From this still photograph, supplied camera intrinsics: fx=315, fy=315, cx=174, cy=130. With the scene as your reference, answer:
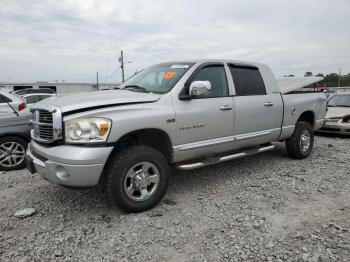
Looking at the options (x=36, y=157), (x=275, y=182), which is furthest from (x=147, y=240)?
(x=275, y=182)

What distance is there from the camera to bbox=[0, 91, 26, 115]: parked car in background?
20.6 feet

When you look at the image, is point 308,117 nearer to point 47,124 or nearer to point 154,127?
point 154,127

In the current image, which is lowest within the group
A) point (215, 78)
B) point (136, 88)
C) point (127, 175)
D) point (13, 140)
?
point (127, 175)

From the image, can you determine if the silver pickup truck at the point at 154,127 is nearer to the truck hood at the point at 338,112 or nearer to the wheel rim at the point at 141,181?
the wheel rim at the point at 141,181

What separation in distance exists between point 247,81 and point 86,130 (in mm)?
2885

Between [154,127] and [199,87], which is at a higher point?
[199,87]

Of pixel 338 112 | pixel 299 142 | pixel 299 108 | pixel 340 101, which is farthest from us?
pixel 340 101

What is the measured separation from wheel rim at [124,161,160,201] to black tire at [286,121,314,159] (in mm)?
3371

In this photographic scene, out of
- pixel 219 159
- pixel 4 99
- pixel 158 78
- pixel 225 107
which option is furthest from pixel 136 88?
pixel 4 99

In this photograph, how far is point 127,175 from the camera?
3.60 m

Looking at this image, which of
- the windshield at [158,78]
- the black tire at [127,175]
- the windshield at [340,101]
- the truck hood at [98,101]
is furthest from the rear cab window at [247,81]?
the windshield at [340,101]

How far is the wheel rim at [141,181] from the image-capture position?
366 cm

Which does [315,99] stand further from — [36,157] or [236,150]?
[36,157]

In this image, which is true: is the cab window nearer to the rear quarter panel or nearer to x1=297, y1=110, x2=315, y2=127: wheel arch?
the rear quarter panel
